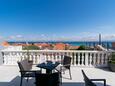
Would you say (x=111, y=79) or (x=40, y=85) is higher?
(x=40, y=85)

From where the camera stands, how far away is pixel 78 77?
5.41 m

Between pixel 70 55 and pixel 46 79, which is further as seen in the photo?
pixel 70 55

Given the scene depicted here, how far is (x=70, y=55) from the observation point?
7234 mm

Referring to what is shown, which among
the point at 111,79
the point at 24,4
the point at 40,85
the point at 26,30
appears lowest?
the point at 111,79

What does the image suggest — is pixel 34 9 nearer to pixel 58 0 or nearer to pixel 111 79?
pixel 58 0

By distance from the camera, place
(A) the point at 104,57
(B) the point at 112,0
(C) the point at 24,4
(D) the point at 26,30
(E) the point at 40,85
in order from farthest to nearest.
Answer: (D) the point at 26,30
(C) the point at 24,4
(B) the point at 112,0
(A) the point at 104,57
(E) the point at 40,85

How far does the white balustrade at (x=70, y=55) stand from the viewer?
7.04 m

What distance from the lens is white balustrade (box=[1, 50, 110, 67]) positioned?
7043 millimetres

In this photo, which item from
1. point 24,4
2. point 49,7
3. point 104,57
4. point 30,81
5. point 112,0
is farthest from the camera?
point 49,7

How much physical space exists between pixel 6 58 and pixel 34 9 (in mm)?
7758

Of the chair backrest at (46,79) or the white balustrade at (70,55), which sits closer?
the chair backrest at (46,79)

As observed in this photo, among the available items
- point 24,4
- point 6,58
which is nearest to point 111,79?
point 6,58

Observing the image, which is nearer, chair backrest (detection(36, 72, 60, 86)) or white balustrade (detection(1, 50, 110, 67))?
chair backrest (detection(36, 72, 60, 86))

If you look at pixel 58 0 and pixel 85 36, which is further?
pixel 85 36
